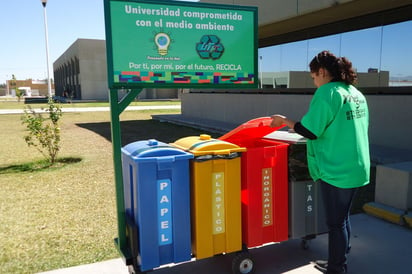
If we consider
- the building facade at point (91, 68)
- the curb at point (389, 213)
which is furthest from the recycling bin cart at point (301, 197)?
the building facade at point (91, 68)

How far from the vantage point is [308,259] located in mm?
3482

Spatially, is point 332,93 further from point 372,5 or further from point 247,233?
point 372,5

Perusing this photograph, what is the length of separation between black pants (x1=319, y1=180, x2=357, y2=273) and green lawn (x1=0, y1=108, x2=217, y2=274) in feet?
6.93

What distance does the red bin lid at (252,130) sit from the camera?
3184 millimetres

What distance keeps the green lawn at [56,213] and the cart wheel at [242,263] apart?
1321 millimetres

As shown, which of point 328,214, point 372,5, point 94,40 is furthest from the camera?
point 94,40

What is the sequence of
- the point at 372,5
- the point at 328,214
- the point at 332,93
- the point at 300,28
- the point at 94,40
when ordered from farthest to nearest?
1. the point at 94,40
2. the point at 300,28
3. the point at 372,5
4. the point at 328,214
5. the point at 332,93

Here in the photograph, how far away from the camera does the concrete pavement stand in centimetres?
327

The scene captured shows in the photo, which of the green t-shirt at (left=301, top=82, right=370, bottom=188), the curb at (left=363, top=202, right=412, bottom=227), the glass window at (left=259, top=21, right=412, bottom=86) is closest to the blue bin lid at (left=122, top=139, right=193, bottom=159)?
the green t-shirt at (left=301, top=82, right=370, bottom=188)

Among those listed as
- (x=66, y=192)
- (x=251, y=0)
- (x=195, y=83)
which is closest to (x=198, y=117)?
(x=251, y=0)

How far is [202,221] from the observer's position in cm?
292

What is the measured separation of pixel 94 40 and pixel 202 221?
179 feet

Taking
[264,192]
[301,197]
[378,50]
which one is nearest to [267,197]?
[264,192]

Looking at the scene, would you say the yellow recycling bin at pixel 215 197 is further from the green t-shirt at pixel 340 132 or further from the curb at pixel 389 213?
the curb at pixel 389 213
